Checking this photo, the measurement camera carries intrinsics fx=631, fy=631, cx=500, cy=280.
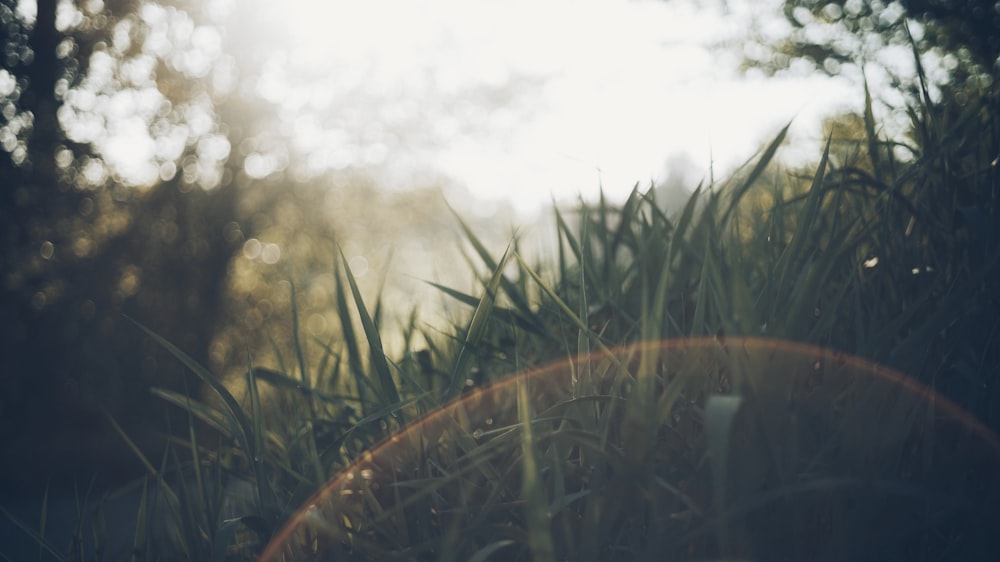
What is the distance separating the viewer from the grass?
1.58 feet

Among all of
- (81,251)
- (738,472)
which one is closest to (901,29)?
(738,472)

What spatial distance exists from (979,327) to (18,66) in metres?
6.42

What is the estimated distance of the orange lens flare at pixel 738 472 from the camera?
0.47 meters

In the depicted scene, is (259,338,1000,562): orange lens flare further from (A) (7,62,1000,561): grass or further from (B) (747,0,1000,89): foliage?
(B) (747,0,1000,89): foliage

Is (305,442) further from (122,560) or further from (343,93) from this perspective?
(343,93)

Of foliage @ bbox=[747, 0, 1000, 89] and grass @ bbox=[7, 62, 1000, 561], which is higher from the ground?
foliage @ bbox=[747, 0, 1000, 89]

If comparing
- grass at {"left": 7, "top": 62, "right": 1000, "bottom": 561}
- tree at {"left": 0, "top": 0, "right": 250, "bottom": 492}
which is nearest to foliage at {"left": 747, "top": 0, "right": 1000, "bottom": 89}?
grass at {"left": 7, "top": 62, "right": 1000, "bottom": 561}

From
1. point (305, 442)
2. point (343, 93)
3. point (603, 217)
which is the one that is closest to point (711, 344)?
point (603, 217)

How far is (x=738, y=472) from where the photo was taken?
1.58 feet

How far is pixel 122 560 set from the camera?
2.60 feet

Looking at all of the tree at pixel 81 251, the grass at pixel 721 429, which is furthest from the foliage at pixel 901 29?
the tree at pixel 81 251

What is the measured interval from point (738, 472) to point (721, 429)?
0.10 metres

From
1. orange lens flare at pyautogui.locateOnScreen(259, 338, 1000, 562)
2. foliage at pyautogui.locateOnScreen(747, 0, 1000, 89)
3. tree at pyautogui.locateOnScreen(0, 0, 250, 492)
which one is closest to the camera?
orange lens flare at pyautogui.locateOnScreen(259, 338, 1000, 562)

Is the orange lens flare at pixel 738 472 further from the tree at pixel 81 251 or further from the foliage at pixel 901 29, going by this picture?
the tree at pixel 81 251
